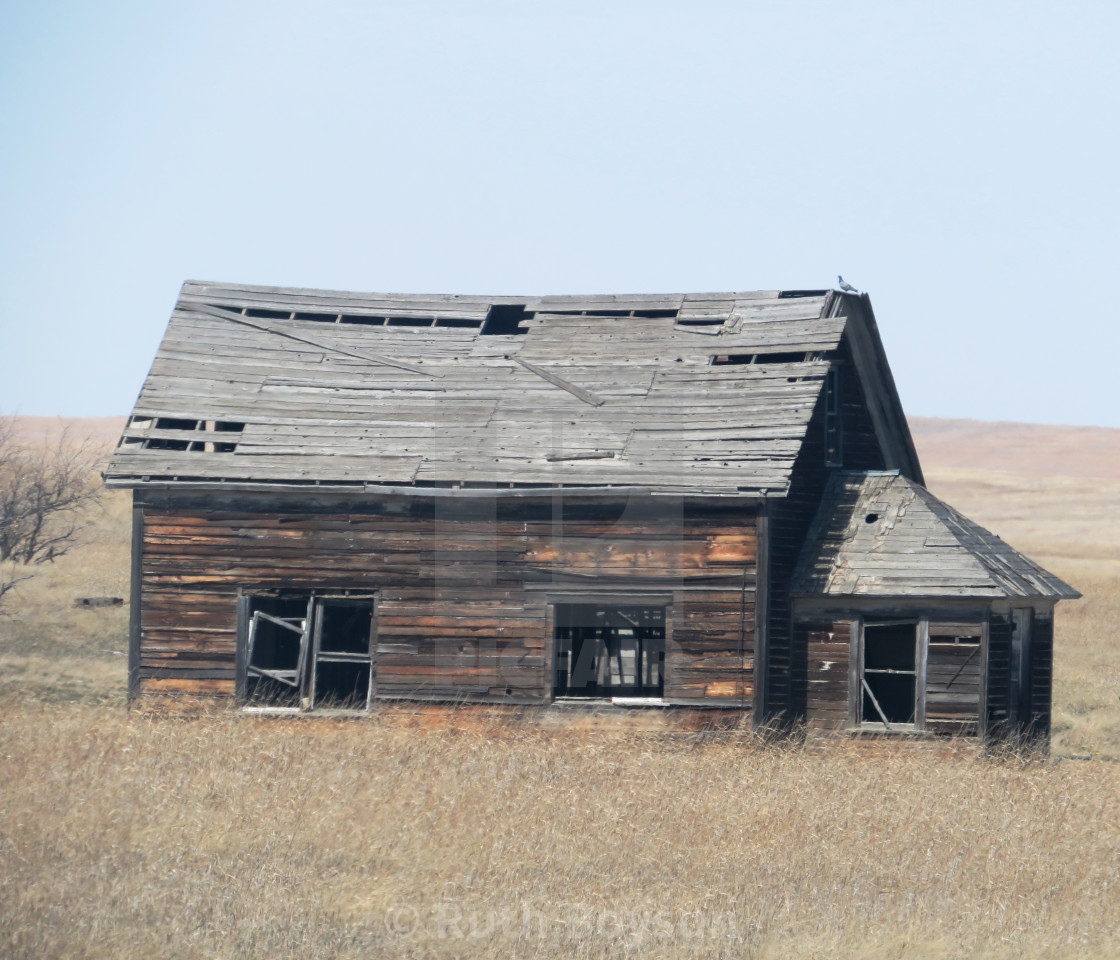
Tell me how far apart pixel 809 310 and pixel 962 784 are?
714cm

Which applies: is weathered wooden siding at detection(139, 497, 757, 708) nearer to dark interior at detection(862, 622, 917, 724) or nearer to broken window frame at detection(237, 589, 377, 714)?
broken window frame at detection(237, 589, 377, 714)

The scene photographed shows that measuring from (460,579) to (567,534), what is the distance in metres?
1.41

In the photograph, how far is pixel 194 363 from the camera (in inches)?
740

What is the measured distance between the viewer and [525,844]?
10602 mm

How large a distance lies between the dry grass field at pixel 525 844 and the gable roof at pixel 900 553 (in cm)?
194

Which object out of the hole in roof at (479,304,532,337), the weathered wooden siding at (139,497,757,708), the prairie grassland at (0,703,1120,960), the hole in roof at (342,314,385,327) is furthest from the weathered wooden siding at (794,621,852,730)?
the hole in roof at (342,314,385,327)

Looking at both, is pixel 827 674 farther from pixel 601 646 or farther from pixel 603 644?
pixel 601 646

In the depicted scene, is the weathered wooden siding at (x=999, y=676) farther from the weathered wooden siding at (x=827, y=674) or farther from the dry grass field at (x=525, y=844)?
the weathered wooden siding at (x=827, y=674)

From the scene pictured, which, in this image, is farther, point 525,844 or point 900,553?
point 900,553

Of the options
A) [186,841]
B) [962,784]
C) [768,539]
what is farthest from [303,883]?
[768,539]

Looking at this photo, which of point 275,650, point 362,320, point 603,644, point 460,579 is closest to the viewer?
point 460,579

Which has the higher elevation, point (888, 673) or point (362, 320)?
point (362, 320)

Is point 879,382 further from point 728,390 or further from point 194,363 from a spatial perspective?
point 194,363

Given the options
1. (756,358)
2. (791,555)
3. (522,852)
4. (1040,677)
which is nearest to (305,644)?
(791,555)
